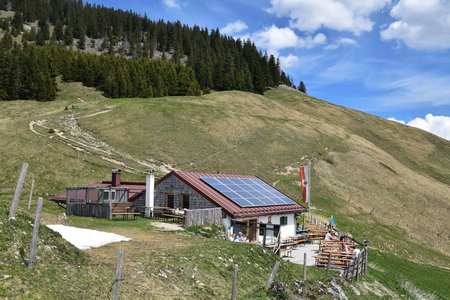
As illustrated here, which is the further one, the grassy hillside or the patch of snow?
the grassy hillside

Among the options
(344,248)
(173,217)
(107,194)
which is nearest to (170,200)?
(173,217)

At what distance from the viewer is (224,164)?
70000mm

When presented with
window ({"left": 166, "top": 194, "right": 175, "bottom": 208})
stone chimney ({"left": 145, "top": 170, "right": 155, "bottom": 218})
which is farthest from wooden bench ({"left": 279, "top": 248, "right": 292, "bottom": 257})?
stone chimney ({"left": 145, "top": 170, "right": 155, "bottom": 218})

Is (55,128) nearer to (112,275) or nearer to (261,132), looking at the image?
(261,132)

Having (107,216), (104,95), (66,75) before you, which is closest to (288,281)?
(107,216)

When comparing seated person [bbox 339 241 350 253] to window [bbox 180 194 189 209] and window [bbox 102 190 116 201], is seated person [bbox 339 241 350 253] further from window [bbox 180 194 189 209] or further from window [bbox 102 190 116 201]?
window [bbox 102 190 116 201]

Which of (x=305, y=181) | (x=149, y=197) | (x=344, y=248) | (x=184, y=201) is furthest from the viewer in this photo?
(x=305, y=181)

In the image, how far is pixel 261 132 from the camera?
8881cm

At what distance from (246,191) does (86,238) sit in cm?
1873

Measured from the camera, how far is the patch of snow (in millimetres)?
20631

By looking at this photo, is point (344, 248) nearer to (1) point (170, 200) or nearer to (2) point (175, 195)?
(2) point (175, 195)

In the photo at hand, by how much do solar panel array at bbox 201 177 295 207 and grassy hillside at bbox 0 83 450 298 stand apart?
25.9 feet

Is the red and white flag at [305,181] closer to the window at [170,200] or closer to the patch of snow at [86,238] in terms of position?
the window at [170,200]

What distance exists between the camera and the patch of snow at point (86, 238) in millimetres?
20631
